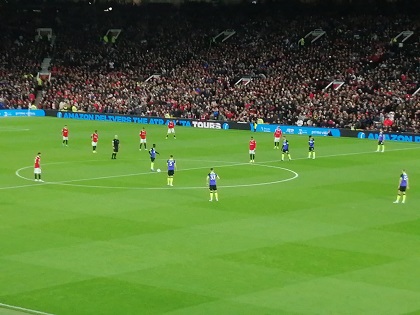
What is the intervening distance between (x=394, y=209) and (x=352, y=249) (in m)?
9.23

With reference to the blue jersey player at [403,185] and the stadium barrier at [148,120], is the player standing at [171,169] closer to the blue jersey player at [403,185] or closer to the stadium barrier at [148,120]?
the blue jersey player at [403,185]

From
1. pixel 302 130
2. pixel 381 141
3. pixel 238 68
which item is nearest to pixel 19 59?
pixel 238 68

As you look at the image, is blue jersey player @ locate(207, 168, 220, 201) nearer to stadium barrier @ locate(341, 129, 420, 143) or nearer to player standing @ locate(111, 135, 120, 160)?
player standing @ locate(111, 135, 120, 160)

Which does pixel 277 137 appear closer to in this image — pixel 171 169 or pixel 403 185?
pixel 171 169

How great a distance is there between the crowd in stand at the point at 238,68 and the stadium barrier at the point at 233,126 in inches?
48.3

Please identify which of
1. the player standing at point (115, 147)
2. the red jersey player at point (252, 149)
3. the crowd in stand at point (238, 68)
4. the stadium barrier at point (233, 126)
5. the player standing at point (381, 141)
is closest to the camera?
the red jersey player at point (252, 149)

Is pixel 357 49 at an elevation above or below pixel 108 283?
above

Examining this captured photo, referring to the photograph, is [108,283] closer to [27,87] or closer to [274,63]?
[274,63]

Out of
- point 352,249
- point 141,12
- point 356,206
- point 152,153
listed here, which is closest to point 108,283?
point 352,249

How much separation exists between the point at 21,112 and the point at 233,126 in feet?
83.8

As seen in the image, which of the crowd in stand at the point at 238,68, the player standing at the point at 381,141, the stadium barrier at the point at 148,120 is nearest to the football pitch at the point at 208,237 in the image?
the player standing at the point at 381,141

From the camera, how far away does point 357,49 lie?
88.6 m

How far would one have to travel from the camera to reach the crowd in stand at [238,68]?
80.4 m

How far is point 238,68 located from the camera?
93.3 m
